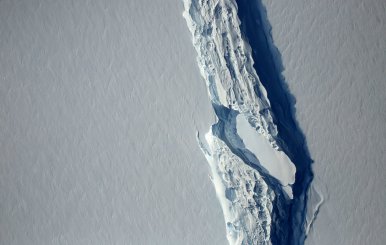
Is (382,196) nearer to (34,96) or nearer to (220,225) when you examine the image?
(220,225)

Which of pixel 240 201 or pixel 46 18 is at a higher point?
pixel 46 18

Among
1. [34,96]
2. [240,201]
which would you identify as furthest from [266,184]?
[34,96]

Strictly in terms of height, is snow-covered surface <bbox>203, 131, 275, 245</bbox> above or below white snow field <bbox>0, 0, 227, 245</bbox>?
below

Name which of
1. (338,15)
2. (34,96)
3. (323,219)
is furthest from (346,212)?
(34,96)

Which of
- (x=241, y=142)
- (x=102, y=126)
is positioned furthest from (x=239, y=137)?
(x=102, y=126)
